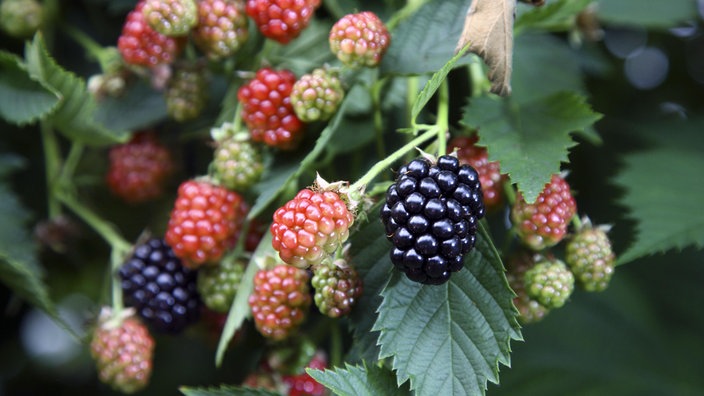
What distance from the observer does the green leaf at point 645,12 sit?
155cm

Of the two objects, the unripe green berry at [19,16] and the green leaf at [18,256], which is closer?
the green leaf at [18,256]

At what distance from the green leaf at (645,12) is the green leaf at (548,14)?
33 centimetres

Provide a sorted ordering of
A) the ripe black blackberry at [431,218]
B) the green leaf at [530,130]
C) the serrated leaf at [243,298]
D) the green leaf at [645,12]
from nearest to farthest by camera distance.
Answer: the ripe black blackberry at [431,218], the green leaf at [530,130], the serrated leaf at [243,298], the green leaf at [645,12]

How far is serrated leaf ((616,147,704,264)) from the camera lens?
4.11ft

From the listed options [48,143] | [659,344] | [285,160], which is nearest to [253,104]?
[285,160]

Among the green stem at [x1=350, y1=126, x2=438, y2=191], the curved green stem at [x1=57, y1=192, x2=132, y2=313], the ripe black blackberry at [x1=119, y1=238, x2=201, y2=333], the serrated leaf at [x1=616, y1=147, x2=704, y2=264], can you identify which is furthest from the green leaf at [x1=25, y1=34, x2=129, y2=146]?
the serrated leaf at [x1=616, y1=147, x2=704, y2=264]

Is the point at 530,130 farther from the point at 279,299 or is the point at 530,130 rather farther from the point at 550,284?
the point at 279,299

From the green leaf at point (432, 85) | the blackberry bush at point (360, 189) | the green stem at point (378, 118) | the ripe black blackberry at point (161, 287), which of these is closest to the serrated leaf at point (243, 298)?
the blackberry bush at point (360, 189)

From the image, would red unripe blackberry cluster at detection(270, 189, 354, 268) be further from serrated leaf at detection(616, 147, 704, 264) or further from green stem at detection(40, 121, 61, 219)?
green stem at detection(40, 121, 61, 219)

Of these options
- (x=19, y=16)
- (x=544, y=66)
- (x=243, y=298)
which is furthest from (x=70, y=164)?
(x=544, y=66)

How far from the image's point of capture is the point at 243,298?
3.71 feet

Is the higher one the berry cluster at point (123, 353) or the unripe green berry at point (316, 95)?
the unripe green berry at point (316, 95)

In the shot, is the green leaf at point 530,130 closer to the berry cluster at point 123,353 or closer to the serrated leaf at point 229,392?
the serrated leaf at point 229,392

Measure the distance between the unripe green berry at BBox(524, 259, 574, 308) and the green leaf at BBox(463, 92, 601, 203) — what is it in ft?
0.41
